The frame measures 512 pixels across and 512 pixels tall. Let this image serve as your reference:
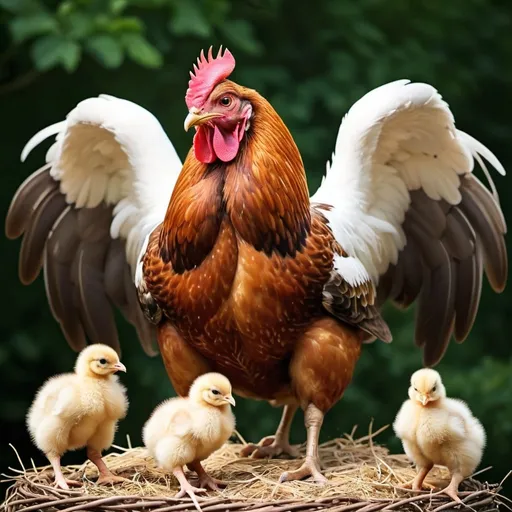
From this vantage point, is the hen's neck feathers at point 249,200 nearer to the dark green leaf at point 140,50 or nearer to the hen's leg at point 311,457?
the hen's leg at point 311,457

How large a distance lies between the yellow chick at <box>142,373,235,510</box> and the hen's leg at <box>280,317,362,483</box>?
10.8 inches

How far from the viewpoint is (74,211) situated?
395 cm

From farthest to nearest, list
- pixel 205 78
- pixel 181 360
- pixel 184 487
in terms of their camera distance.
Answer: pixel 181 360, pixel 205 78, pixel 184 487

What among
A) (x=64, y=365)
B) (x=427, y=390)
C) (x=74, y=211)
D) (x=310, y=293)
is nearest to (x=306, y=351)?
(x=310, y=293)

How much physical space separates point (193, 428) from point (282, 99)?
263 cm

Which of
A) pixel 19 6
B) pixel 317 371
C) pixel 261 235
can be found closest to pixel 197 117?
pixel 261 235

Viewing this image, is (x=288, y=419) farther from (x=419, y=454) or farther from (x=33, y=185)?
(x=33, y=185)

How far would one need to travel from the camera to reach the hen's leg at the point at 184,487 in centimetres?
298

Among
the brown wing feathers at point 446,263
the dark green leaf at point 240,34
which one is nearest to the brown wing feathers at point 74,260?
the brown wing feathers at point 446,263

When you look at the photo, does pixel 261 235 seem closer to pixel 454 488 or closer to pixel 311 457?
pixel 311 457

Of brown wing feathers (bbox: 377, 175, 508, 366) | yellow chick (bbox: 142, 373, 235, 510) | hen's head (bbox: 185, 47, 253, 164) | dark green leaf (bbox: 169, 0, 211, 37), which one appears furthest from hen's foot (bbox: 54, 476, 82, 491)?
dark green leaf (bbox: 169, 0, 211, 37)

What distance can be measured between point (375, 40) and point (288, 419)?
237cm

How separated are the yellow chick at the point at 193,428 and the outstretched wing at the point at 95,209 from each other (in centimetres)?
75

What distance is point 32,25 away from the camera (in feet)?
15.2
